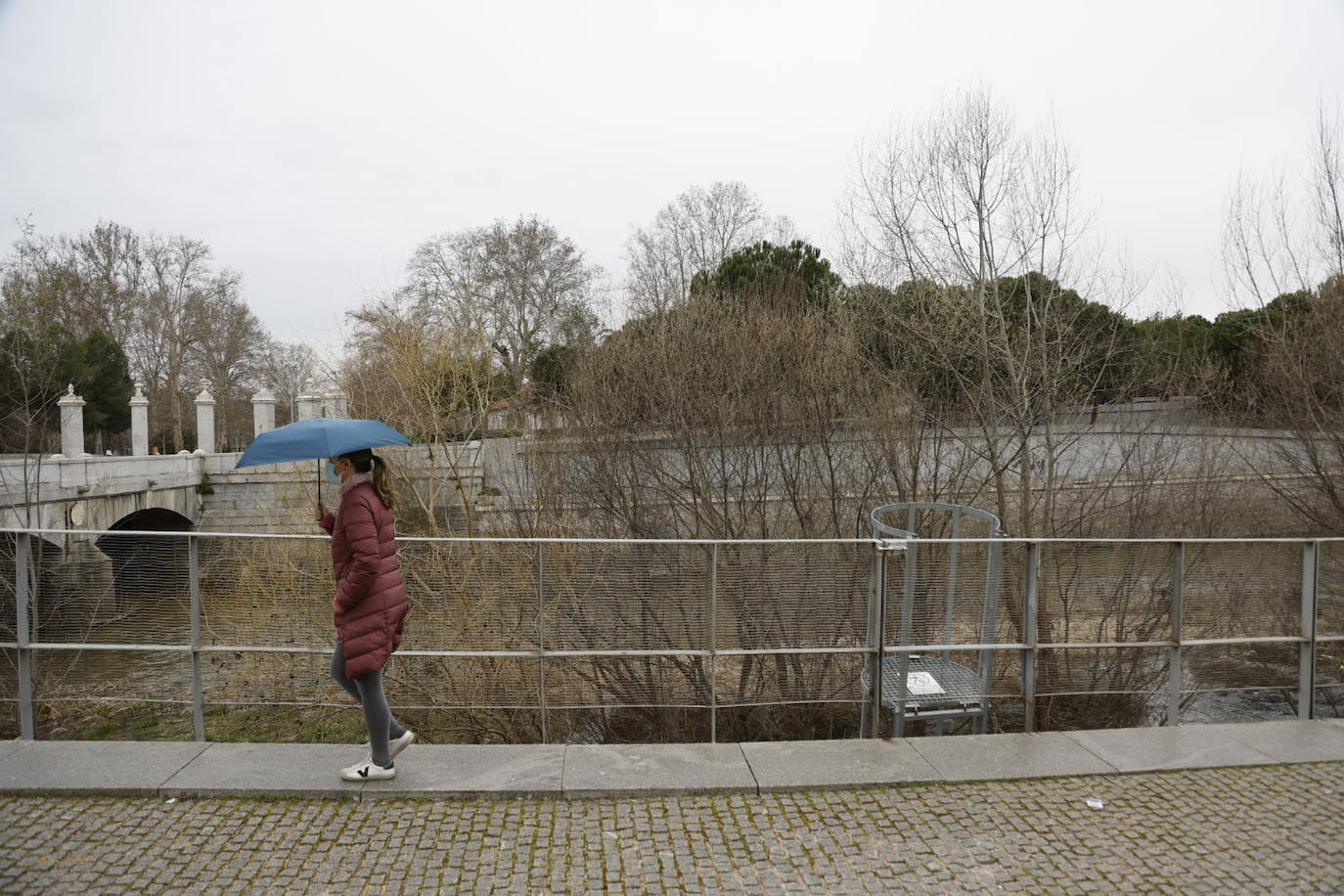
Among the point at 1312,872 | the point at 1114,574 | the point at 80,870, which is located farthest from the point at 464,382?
the point at 1312,872

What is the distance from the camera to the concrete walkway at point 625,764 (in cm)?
425

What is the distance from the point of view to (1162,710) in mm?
7699

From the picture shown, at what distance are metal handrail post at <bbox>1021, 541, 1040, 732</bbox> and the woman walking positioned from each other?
3.76 m

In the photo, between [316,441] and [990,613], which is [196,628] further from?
[990,613]

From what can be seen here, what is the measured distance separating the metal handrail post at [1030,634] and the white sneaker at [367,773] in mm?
3782

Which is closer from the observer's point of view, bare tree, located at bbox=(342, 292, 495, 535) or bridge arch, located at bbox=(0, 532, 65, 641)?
bridge arch, located at bbox=(0, 532, 65, 641)

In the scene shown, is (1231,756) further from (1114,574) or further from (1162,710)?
(1162,710)

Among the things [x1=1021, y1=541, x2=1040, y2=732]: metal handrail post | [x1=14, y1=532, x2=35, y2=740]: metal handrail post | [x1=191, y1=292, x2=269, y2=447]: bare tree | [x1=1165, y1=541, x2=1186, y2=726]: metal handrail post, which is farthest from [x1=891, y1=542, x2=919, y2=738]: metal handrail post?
[x1=191, y1=292, x2=269, y2=447]: bare tree

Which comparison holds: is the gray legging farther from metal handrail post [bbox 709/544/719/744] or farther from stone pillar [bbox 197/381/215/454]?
stone pillar [bbox 197/381/215/454]

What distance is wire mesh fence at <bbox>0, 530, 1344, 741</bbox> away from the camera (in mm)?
5742

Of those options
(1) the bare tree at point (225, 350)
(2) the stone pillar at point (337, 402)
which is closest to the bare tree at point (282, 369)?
(1) the bare tree at point (225, 350)

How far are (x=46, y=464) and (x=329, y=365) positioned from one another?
27.7 feet

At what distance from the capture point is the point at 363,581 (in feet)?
13.8

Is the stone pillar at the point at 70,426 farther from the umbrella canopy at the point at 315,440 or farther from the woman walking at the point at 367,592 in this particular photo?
the woman walking at the point at 367,592
